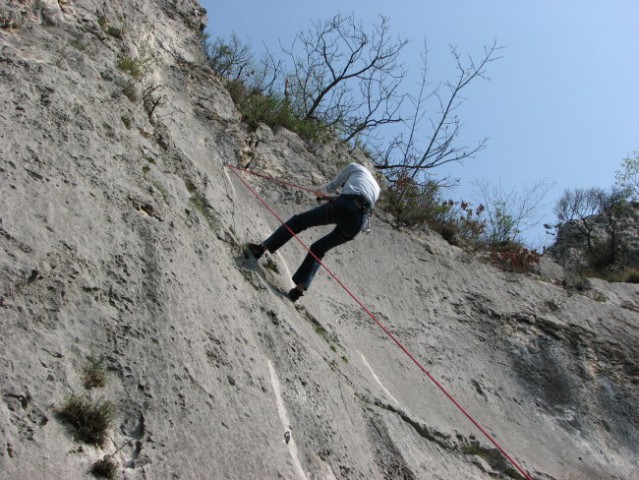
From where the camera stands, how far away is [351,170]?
6941 mm

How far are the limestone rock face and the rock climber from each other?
0.79ft

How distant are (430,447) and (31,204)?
3812 millimetres

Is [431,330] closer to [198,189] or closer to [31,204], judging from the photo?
[198,189]

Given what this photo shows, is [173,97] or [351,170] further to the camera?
[173,97]

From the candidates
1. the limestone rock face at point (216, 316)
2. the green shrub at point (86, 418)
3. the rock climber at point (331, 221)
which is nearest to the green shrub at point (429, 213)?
the limestone rock face at point (216, 316)

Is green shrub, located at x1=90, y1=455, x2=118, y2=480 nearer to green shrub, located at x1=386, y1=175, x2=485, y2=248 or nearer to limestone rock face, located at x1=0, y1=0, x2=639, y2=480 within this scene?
limestone rock face, located at x1=0, y1=0, x2=639, y2=480

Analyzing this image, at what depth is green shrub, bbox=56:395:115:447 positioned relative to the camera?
11.9ft

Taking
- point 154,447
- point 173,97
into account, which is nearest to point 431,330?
point 173,97

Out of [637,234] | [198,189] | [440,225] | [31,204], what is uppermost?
[637,234]

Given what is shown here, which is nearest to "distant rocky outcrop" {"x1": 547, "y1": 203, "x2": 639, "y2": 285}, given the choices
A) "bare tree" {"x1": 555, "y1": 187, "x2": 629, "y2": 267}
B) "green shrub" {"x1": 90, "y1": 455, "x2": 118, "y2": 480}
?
"bare tree" {"x1": 555, "y1": 187, "x2": 629, "y2": 267}

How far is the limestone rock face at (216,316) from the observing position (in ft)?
13.1

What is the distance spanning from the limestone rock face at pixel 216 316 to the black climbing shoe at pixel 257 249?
20cm

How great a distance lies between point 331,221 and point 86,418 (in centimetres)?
355

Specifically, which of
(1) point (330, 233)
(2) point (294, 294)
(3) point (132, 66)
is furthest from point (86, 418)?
(3) point (132, 66)
